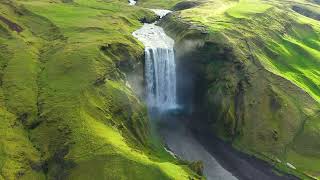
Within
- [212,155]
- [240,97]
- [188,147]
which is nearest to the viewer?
[212,155]

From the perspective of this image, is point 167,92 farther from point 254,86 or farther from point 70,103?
point 70,103

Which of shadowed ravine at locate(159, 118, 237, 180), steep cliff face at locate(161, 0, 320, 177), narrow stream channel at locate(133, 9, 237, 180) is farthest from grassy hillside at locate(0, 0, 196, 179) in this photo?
steep cliff face at locate(161, 0, 320, 177)

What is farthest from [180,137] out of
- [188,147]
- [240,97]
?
[240,97]

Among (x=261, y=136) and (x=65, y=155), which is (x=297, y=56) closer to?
(x=261, y=136)

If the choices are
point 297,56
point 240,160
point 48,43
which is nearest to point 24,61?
point 48,43

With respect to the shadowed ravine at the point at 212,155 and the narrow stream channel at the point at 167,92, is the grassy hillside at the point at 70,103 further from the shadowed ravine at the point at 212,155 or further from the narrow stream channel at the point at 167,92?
the shadowed ravine at the point at 212,155

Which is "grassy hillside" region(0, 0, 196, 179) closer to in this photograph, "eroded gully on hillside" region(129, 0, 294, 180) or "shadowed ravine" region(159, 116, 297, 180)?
"eroded gully on hillside" region(129, 0, 294, 180)

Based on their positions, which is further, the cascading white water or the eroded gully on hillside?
the cascading white water

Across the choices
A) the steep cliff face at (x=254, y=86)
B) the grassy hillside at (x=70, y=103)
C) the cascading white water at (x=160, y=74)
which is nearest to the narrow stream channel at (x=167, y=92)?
the cascading white water at (x=160, y=74)
